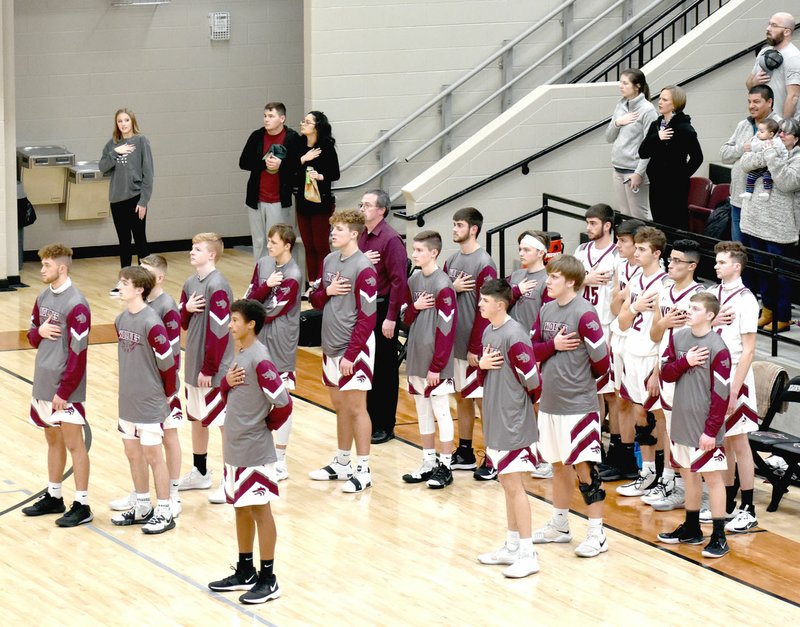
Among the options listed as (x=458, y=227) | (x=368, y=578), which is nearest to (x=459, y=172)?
(x=458, y=227)

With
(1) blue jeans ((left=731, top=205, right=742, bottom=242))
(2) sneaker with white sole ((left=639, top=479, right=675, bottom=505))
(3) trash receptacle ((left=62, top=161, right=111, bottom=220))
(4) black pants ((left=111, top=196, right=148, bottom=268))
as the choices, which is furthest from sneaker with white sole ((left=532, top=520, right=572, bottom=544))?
(3) trash receptacle ((left=62, top=161, right=111, bottom=220))

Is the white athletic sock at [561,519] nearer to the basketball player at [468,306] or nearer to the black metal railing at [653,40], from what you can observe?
the basketball player at [468,306]

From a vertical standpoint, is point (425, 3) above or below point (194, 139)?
above

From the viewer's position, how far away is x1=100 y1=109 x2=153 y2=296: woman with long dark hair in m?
13.3

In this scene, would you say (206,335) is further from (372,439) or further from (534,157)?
(534,157)

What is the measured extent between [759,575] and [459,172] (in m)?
5.89

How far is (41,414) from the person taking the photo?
8195 mm

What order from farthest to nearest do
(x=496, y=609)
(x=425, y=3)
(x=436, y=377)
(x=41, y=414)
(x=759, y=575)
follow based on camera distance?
(x=425, y=3) < (x=436, y=377) < (x=41, y=414) < (x=759, y=575) < (x=496, y=609)

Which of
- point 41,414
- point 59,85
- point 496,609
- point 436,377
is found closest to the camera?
point 496,609

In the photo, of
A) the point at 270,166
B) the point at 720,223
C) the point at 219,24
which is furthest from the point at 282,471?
the point at 219,24

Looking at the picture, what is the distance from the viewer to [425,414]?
29.9 feet

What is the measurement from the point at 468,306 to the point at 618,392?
114 cm

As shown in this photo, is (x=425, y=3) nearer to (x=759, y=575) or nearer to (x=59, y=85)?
(x=59, y=85)

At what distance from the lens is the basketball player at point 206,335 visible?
845cm
